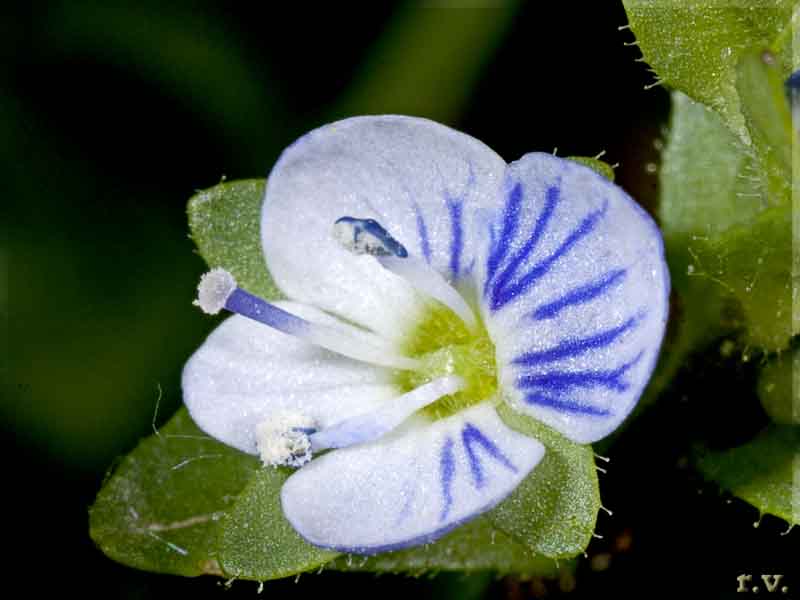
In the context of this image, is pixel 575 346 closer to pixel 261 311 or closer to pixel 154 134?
pixel 261 311

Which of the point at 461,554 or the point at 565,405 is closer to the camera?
the point at 565,405

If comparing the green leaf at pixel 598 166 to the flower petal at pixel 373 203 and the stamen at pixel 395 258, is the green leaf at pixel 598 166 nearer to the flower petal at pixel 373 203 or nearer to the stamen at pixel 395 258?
the flower petal at pixel 373 203

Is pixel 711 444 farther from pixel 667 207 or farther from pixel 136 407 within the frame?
pixel 136 407

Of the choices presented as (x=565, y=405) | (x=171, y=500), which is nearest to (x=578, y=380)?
(x=565, y=405)

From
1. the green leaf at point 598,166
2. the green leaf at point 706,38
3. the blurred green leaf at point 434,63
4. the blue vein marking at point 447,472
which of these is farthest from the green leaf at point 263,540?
the blurred green leaf at point 434,63

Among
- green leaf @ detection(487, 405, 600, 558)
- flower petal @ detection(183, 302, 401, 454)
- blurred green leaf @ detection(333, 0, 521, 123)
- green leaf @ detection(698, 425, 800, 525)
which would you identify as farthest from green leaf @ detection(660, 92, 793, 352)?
blurred green leaf @ detection(333, 0, 521, 123)

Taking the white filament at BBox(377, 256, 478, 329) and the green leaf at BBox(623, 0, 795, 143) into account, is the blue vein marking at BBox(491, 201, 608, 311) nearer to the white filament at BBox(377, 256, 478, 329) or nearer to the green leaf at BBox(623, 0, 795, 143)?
the white filament at BBox(377, 256, 478, 329)

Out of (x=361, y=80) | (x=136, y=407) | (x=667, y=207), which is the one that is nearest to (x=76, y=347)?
(x=136, y=407)
